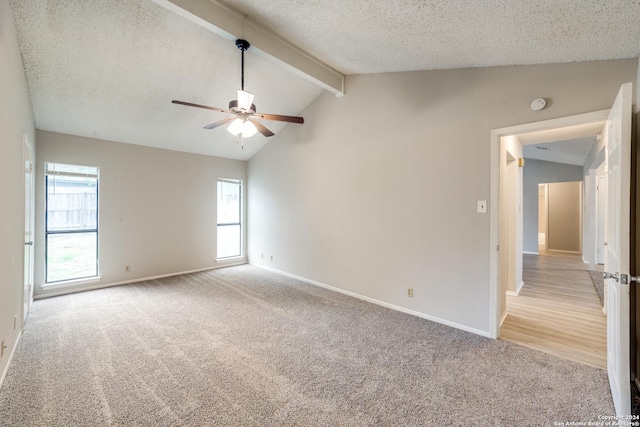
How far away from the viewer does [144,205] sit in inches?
198

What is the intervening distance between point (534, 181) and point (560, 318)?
6337 millimetres

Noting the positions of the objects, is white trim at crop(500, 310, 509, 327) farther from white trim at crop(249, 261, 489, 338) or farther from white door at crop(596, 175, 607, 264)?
white door at crop(596, 175, 607, 264)

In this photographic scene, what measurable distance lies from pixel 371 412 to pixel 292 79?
13.6 feet

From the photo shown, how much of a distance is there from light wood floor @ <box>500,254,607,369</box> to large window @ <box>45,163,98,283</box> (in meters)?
6.12

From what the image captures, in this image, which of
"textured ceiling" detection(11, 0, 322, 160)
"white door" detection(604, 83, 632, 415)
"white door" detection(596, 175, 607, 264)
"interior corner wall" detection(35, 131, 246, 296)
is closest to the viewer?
"white door" detection(604, 83, 632, 415)

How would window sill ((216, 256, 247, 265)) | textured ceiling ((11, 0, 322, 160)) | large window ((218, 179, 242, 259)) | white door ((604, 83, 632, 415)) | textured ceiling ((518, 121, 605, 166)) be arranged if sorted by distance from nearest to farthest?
white door ((604, 83, 632, 415))
textured ceiling ((11, 0, 322, 160))
textured ceiling ((518, 121, 605, 166))
window sill ((216, 256, 247, 265))
large window ((218, 179, 242, 259))

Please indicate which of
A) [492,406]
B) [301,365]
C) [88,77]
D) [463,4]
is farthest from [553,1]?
[88,77]

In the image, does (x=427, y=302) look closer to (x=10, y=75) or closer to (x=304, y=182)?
(x=304, y=182)

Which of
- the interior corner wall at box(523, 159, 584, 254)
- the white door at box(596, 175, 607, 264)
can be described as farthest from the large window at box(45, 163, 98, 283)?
the interior corner wall at box(523, 159, 584, 254)

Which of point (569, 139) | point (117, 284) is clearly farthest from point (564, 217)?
point (117, 284)

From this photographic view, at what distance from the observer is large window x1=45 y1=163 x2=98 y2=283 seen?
4.20 meters

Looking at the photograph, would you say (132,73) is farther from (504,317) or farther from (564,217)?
(564,217)

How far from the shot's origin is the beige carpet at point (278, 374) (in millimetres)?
1769

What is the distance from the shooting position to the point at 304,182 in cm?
493
